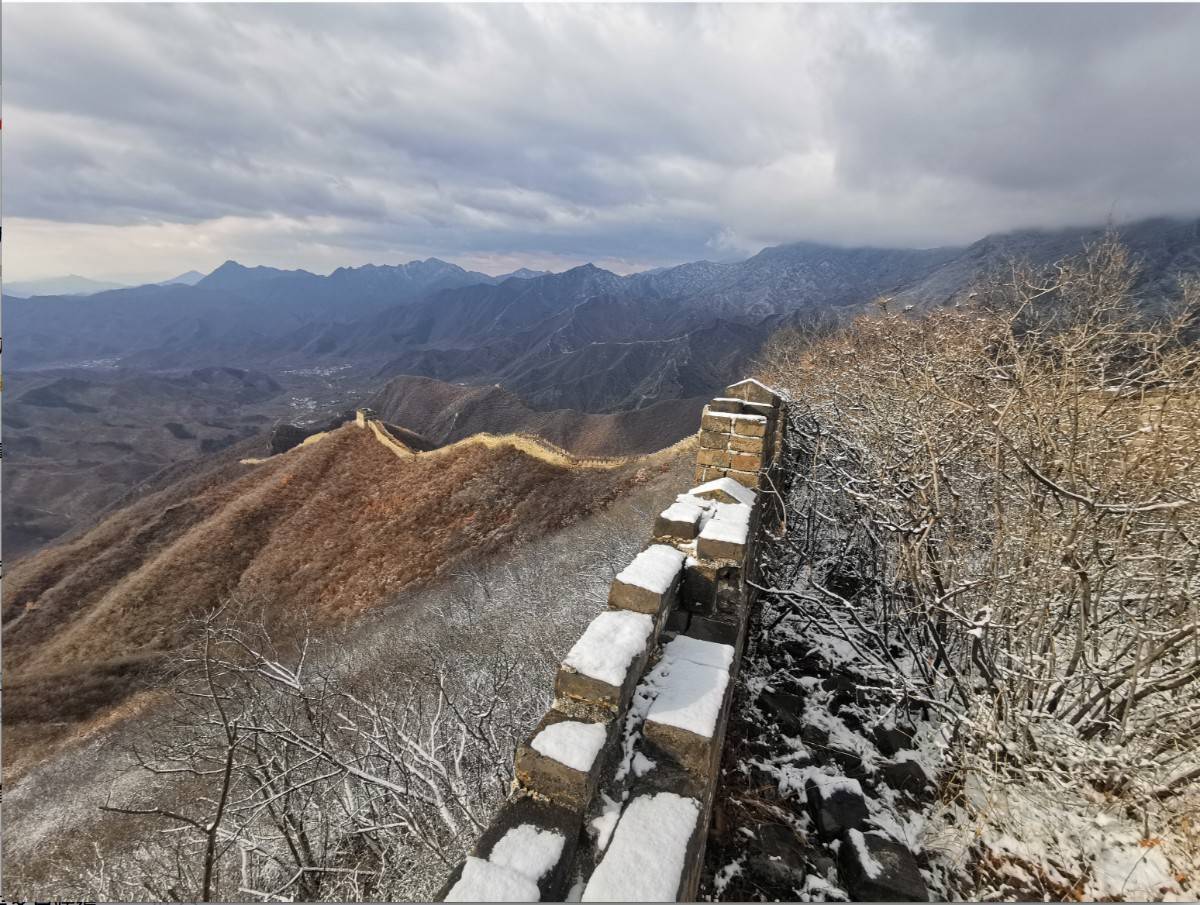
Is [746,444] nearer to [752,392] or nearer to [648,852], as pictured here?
[752,392]

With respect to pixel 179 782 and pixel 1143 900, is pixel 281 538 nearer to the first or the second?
pixel 179 782

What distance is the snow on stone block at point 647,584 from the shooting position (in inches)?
110

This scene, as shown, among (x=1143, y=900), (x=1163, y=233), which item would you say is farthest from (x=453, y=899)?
(x=1163, y=233)

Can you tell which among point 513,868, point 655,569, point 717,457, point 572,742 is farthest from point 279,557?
point 513,868

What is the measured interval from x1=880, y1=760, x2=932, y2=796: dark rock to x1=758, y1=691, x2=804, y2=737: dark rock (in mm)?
504

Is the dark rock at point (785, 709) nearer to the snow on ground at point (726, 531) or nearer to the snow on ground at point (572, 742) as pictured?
the snow on ground at point (726, 531)

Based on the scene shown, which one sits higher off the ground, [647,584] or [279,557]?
[647,584]

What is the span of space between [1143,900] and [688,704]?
2051 mm

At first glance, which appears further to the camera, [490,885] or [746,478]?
[746,478]

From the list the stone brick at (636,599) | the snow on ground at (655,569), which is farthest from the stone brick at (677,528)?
the stone brick at (636,599)

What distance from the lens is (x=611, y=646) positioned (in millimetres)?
2461

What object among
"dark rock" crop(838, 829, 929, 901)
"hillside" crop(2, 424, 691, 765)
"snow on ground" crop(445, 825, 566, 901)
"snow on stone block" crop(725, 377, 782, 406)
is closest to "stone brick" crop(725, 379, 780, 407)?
"snow on stone block" crop(725, 377, 782, 406)

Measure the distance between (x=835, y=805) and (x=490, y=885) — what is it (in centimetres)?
202

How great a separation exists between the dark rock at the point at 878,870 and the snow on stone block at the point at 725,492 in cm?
205
